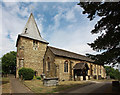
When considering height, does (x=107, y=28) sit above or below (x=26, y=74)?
above

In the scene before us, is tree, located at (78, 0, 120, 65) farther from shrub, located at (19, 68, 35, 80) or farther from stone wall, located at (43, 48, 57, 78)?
shrub, located at (19, 68, 35, 80)

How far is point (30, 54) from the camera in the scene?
2228 centimetres

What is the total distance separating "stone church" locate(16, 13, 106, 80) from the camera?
19766 millimetres

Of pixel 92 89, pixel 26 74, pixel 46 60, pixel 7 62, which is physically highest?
pixel 46 60

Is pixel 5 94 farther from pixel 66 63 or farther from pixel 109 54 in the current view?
pixel 66 63

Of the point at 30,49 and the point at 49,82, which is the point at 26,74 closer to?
the point at 30,49

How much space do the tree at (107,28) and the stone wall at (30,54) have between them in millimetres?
17779

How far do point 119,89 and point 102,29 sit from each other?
625 centimetres

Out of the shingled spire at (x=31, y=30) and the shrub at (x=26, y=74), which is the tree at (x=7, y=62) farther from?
the shrub at (x=26, y=74)

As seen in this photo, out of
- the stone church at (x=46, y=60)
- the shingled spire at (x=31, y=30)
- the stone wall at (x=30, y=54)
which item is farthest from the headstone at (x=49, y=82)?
the shingled spire at (x=31, y=30)

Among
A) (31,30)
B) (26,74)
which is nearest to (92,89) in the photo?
(26,74)

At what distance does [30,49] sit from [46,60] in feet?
17.1

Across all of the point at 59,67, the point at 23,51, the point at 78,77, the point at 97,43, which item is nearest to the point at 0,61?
the point at 23,51

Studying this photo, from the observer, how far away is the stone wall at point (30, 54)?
21.1 metres
